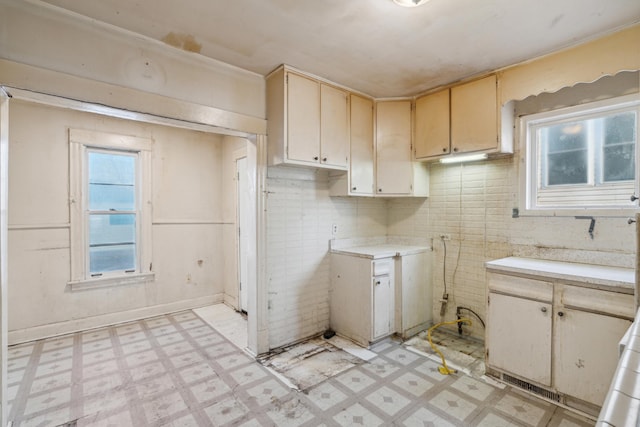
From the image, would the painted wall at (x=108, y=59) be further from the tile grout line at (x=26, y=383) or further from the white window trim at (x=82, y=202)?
the tile grout line at (x=26, y=383)

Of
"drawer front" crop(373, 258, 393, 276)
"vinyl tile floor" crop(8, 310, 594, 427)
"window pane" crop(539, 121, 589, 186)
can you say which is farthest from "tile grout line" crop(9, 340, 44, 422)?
"window pane" crop(539, 121, 589, 186)

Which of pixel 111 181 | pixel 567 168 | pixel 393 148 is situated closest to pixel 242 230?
pixel 111 181

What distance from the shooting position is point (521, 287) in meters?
2.23

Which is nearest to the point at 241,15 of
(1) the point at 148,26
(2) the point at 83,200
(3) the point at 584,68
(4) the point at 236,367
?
(1) the point at 148,26

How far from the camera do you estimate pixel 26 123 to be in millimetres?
3133

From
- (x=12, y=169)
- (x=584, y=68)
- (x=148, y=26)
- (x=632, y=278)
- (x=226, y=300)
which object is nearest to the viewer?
(x=632, y=278)

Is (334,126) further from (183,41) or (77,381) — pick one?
(77,381)

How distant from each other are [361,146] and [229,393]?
99.4 inches

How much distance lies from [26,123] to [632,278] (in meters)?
5.32

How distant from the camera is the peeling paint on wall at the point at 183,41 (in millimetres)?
2117

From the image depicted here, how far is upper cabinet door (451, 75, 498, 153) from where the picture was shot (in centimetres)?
265

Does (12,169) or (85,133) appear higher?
(85,133)

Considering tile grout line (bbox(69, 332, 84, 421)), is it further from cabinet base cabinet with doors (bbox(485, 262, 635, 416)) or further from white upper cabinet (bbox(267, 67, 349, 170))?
cabinet base cabinet with doors (bbox(485, 262, 635, 416))

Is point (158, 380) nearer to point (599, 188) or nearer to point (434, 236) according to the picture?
point (434, 236)
